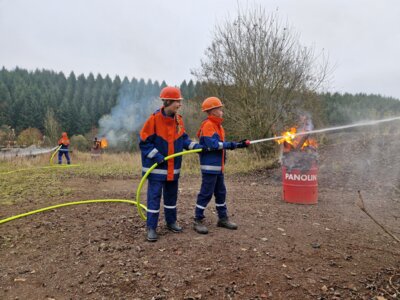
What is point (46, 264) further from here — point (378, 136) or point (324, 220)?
point (378, 136)

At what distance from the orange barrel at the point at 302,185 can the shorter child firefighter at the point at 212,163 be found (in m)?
2.26

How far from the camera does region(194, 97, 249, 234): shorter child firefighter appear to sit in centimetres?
471

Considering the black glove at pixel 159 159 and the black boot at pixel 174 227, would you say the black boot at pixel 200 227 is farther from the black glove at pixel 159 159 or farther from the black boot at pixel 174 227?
the black glove at pixel 159 159

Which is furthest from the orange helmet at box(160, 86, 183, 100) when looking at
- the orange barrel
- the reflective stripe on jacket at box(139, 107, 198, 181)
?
the orange barrel

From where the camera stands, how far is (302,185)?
6.65 meters

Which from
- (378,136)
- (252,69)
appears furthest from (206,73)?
(378,136)

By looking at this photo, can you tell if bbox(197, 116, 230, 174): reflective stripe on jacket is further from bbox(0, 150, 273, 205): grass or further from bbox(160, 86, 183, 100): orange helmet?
bbox(0, 150, 273, 205): grass

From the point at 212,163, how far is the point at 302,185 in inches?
108

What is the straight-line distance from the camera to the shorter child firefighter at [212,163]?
471 cm

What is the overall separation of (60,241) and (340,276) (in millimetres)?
3560

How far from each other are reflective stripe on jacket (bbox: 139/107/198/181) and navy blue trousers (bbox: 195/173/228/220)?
0.46m

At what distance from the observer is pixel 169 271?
3.56 metres

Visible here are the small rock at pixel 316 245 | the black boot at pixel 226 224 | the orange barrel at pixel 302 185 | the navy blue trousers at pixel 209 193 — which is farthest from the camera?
the orange barrel at pixel 302 185

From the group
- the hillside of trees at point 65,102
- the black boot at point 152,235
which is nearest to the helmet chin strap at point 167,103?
the black boot at point 152,235
